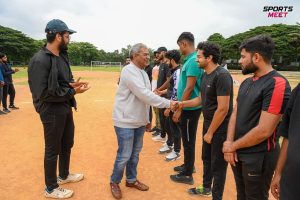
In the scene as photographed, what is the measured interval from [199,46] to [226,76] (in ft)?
2.21

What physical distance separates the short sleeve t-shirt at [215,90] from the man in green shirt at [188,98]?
0.49 meters

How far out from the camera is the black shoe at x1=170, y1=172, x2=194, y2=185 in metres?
4.43

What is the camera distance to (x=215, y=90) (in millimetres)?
3438

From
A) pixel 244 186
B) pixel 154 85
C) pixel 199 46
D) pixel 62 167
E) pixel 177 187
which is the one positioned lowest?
pixel 177 187

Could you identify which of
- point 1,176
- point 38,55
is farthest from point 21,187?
point 38,55

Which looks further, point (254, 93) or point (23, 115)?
point (23, 115)

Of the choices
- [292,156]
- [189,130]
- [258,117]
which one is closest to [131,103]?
[189,130]

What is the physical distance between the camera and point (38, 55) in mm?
3535

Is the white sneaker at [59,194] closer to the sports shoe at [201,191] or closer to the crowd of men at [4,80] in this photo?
the sports shoe at [201,191]

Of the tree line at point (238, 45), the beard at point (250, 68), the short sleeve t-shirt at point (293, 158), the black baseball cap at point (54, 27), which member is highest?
the tree line at point (238, 45)

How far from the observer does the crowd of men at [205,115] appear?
2398 millimetres

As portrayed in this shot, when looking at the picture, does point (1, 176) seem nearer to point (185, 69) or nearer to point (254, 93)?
point (185, 69)

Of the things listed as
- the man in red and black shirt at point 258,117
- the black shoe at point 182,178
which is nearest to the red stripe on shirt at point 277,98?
the man in red and black shirt at point 258,117

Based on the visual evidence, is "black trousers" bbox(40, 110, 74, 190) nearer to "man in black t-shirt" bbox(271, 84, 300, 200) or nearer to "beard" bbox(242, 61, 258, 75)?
"beard" bbox(242, 61, 258, 75)
